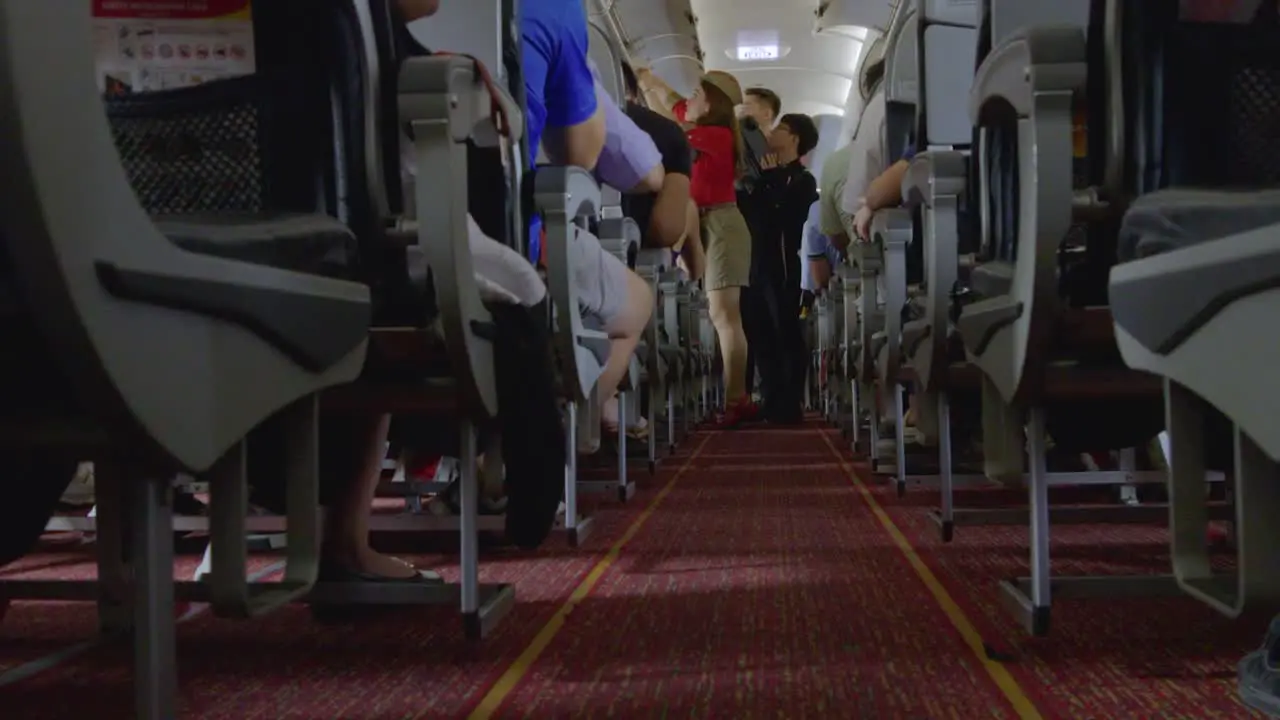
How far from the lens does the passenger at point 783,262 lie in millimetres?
8094

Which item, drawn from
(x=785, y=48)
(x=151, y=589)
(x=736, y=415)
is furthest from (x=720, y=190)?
(x=785, y=48)

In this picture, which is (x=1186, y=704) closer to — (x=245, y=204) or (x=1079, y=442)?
(x=1079, y=442)

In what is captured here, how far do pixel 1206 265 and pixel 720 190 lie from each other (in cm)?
601

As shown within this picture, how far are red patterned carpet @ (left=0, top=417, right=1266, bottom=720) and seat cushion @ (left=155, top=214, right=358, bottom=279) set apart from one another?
0.56 metres

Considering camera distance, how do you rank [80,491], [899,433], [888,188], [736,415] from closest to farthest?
1. [80,491]
2. [888,188]
3. [899,433]
4. [736,415]

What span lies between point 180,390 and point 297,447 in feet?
1.03

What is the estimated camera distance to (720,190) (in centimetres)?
680

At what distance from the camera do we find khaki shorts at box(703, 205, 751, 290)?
6922mm

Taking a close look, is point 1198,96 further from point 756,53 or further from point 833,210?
point 756,53

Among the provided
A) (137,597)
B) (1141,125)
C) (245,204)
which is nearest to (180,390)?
(137,597)

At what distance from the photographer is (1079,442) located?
211cm

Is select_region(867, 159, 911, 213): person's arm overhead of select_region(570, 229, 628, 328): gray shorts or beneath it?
overhead

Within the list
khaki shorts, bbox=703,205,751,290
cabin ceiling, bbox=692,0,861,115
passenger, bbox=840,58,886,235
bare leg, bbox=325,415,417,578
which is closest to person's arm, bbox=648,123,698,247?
passenger, bbox=840,58,886,235

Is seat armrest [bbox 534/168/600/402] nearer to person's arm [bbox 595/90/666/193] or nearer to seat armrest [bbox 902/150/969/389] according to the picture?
seat armrest [bbox 902/150/969/389]
